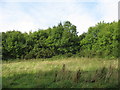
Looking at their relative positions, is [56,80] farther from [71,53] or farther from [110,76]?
[71,53]

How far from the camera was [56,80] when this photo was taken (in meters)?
4.56

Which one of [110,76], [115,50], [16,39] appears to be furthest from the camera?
[16,39]

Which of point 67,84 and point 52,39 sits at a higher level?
point 52,39

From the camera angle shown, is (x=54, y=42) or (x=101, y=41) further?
(x=54, y=42)

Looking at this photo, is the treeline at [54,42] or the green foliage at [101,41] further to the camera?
the treeline at [54,42]

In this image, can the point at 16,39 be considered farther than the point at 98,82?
Yes

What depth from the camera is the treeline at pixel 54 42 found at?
41.7 ft

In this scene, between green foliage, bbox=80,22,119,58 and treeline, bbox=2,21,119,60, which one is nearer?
green foliage, bbox=80,22,119,58

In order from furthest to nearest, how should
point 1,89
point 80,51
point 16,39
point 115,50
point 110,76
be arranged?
point 16,39 → point 80,51 → point 115,50 → point 110,76 → point 1,89

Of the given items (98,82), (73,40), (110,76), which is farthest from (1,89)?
(73,40)

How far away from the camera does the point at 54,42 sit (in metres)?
14.0

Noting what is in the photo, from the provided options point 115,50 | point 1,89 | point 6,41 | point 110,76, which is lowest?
point 1,89

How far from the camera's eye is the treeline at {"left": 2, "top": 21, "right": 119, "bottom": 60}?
12725 millimetres

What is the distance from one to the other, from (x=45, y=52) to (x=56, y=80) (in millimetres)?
9202
